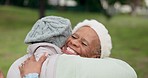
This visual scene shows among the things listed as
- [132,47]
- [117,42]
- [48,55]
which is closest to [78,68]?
[48,55]

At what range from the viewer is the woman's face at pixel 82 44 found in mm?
2123

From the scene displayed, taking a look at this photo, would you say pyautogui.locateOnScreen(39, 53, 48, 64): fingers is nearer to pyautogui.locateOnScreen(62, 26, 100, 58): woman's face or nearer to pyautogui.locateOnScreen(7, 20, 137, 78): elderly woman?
pyautogui.locateOnScreen(7, 20, 137, 78): elderly woman

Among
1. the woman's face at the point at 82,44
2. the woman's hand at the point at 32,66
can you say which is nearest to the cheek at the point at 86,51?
the woman's face at the point at 82,44

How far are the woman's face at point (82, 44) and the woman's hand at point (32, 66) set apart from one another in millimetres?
167

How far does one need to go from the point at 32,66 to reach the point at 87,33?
0.35 m

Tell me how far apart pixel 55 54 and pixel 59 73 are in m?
0.14

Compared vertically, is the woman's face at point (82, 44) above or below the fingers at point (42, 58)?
above

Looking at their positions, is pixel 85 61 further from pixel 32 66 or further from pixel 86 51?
pixel 32 66

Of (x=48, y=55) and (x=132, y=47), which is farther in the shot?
(x=132, y=47)

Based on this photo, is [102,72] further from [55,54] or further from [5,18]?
[5,18]

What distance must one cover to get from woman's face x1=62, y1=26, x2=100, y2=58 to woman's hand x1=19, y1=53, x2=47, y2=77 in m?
0.17

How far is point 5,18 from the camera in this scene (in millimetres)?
22109

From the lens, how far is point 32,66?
1999 millimetres

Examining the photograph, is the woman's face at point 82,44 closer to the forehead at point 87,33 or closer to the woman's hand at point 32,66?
the forehead at point 87,33
